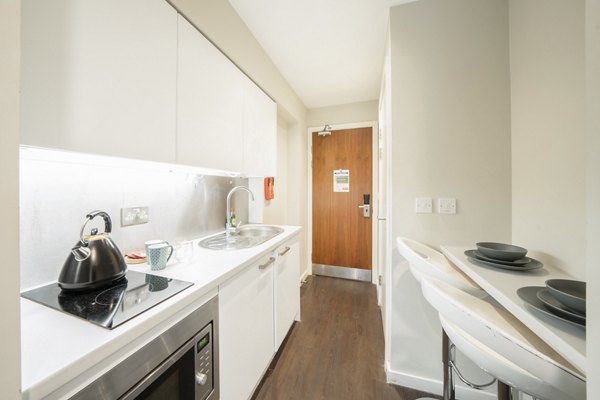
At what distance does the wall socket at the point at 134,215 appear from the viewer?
1.08m

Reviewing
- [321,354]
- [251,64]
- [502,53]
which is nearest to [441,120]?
[502,53]

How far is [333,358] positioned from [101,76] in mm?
2077

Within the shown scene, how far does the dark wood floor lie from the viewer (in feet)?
4.42

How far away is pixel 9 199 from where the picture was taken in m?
0.34

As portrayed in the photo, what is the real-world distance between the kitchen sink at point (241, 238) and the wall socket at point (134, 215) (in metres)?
0.36

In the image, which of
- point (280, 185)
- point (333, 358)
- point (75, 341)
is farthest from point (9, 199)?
point (280, 185)

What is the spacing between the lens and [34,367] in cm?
44

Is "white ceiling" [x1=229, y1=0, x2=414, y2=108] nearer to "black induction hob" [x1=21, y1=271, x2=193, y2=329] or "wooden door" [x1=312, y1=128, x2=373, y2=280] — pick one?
"wooden door" [x1=312, y1=128, x2=373, y2=280]

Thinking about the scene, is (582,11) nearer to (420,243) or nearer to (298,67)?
(420,243)

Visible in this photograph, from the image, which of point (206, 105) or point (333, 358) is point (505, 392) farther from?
point (206, 105)

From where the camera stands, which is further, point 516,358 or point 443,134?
point 443,134

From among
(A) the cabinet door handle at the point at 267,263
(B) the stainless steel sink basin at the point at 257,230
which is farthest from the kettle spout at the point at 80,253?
(B) the stainless steel sink basin at the point at 257,230

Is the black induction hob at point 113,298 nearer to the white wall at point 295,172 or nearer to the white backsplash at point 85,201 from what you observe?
the white backsplash at point 85,201

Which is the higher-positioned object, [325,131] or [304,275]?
[325,131]
